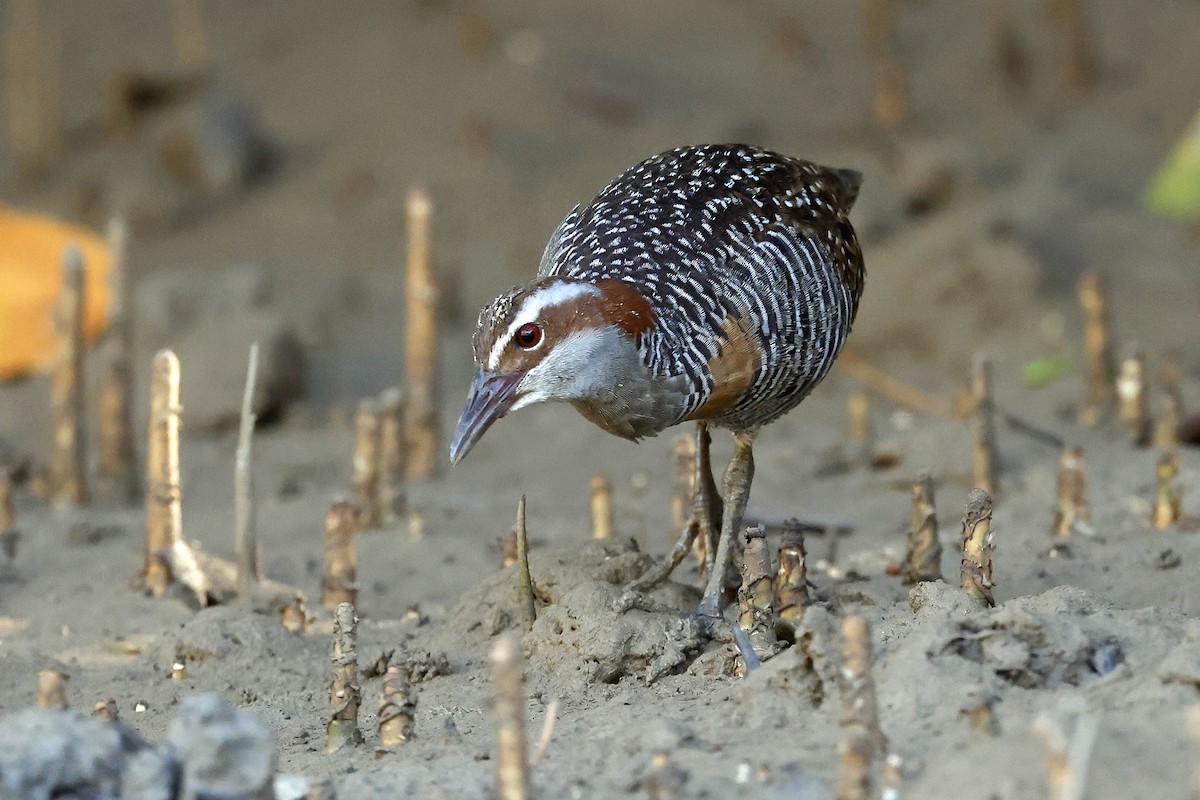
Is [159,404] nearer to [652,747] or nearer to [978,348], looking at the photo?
[652,747]

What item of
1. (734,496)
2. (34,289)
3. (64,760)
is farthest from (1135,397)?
(34,289)

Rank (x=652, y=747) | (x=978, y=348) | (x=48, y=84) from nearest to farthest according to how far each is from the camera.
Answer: (x=652, y=747), (x=978, y=348), (x=48, y=84)

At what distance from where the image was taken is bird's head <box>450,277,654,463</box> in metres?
4.44

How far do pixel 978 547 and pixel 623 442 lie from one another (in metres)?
4.40

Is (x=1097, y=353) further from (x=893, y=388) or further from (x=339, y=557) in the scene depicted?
(x=339, y=557)

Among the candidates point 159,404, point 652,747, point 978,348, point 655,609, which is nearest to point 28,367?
point 159,404

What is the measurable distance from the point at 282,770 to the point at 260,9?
39.5 ft

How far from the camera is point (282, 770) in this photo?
415 centimetres

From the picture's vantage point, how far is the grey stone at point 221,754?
3.46 meters

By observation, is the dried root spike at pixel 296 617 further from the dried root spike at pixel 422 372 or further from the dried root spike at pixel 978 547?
the dried root spike at pixel 422 372

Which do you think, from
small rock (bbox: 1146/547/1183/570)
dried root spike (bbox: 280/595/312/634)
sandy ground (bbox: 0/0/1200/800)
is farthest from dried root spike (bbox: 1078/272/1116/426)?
dried root spike (bbox: 280/595/312/634)

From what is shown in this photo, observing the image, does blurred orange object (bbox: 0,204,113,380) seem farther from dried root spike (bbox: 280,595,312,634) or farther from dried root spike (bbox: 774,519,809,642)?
dried root spike (bbox: 774,519,809,642)

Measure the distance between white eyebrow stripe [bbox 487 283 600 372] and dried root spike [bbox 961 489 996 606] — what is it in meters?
1.29

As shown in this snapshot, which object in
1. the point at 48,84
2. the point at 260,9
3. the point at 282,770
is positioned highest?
the point at 260,9
